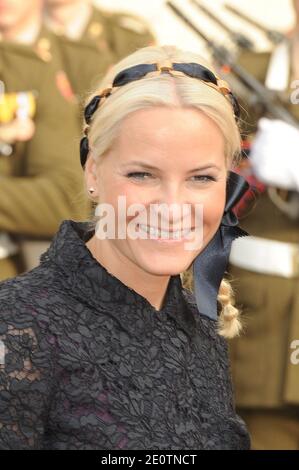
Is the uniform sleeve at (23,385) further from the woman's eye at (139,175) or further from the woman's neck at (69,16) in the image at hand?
the woman's neck at (69,16)

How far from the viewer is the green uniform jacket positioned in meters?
3.24

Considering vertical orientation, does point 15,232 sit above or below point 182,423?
above

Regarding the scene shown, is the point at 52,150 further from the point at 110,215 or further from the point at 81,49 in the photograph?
the point at 110,215

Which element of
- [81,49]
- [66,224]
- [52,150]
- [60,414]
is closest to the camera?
[60,414]

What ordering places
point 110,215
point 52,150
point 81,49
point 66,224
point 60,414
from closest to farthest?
point 60,414 → point 110,215 → point 66,224 → point 52,150 → point 81,49

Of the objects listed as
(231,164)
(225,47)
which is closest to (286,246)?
(225,47)

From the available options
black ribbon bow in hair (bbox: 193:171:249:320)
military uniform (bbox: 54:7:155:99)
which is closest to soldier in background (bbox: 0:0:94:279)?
military uniform (bbox: 54:7:155:99)

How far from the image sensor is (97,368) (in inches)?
55.8

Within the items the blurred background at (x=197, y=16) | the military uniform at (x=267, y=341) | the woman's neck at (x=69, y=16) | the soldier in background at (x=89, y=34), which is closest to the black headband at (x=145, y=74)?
the military uniform at (x=267, y=341)

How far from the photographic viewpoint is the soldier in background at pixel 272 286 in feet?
10.4

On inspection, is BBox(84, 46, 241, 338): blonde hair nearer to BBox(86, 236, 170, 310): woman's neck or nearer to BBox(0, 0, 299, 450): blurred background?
BBox(86, 236, 170, 310): woman's neck

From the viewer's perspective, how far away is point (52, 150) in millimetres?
3090
